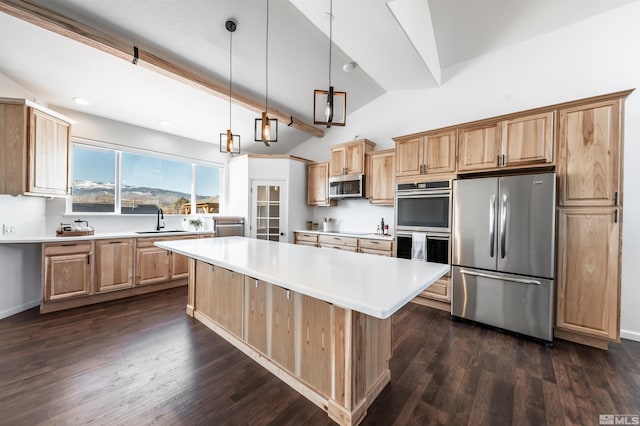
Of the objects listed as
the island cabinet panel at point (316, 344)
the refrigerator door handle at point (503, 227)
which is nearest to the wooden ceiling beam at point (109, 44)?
the island cabinet panel at point (316, 344)

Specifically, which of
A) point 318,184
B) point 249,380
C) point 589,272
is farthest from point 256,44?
point 589,272

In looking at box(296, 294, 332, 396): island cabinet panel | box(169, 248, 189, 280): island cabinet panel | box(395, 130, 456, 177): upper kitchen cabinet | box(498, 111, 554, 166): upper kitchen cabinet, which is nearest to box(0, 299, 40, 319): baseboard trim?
box(169, 248, 189, 280): island cabinet panel

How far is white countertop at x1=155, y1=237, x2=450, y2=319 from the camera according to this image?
1068 millimetres

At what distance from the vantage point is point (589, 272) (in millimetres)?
2312

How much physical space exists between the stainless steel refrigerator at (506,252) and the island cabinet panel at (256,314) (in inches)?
89.4

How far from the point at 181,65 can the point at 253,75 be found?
878 mm

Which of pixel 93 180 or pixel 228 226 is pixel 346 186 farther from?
pixel 93 180

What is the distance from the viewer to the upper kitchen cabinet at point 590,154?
222 centimetres

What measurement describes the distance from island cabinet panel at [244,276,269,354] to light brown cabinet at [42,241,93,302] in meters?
2.60

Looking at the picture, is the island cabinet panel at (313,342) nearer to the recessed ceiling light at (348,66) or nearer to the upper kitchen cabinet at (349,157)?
the upper kitchen cabinet at (349,157)

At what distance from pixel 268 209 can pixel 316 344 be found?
3.66 m

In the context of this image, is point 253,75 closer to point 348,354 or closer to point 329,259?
point 329,259

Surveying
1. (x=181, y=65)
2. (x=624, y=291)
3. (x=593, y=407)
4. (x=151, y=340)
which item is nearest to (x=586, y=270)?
(x=624, y=291)

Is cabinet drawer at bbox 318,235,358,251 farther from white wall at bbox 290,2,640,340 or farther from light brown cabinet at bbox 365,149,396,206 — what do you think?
white wall at bbox 290,2,640,340
